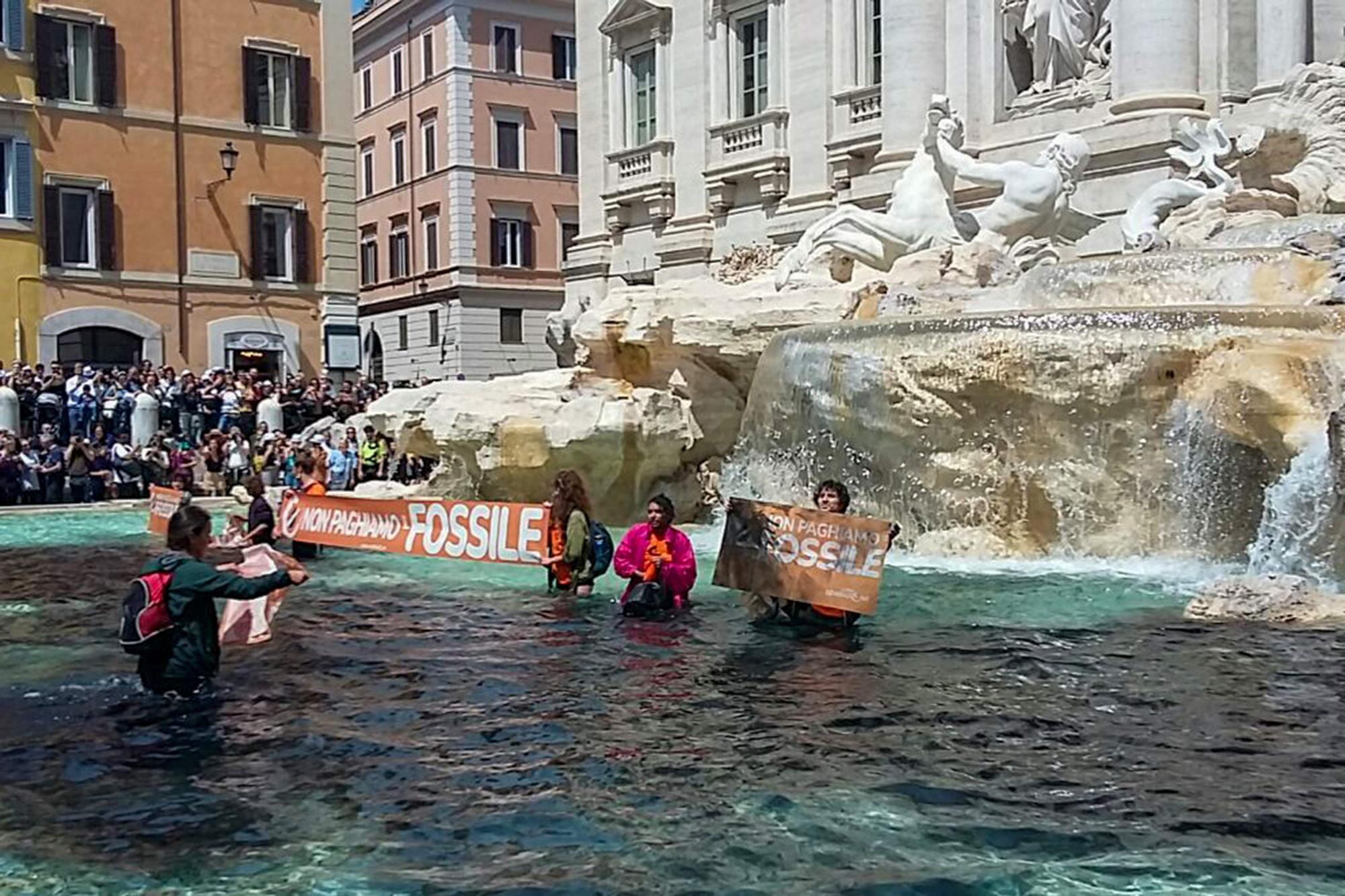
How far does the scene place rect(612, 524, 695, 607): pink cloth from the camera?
28.8ft

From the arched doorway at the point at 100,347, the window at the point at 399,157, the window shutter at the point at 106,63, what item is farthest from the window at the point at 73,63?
the window at the point at 399,157

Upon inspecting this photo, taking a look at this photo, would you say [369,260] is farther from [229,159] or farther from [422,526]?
[422,526]

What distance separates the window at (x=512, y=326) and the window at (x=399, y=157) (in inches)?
246

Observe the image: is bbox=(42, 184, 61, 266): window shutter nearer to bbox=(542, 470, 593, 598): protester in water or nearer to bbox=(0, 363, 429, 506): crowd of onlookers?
bbox=(0, 363, 429, 506): crowd of onlookers

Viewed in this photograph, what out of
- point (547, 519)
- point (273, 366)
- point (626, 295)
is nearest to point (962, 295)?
point (626, 295)

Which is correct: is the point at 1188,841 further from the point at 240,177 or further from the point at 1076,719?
the point at 240,177

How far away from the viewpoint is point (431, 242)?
45.7 metres

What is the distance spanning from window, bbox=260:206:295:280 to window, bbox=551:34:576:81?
1743 centimetres

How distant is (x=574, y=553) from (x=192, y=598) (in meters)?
3.74

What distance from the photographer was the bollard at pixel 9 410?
19641 mm

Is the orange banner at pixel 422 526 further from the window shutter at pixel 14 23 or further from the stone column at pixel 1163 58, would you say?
the window shutter at pixel 14 23

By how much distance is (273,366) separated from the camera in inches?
1169

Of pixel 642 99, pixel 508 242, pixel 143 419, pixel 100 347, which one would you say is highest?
pixel 642 99

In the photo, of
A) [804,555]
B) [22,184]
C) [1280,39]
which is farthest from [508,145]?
[804,555]
